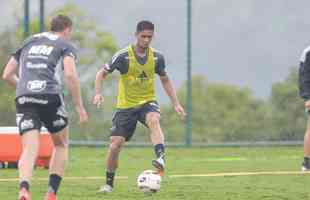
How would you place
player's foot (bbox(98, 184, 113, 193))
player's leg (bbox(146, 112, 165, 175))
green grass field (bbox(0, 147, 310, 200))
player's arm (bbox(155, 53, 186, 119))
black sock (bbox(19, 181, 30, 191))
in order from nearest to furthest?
black sock (bbox(19, 181, 30, 191)) → green grass field (bbox(0, 147, 310, 200)) → player's foot (bbox(98, 184, 113, 193)) → player's leg (bbox(146, 112, 165, 175)) → player's arm (bbox(155, 53, 186, 119))

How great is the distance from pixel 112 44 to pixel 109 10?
768 millimetres

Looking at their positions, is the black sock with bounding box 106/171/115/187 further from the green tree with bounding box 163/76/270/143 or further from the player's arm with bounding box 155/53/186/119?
the green tree with bounding box 163/76/270/143

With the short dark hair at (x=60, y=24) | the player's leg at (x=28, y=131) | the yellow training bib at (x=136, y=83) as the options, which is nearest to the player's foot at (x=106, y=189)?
the yellow training bib at (x=136, y=83)

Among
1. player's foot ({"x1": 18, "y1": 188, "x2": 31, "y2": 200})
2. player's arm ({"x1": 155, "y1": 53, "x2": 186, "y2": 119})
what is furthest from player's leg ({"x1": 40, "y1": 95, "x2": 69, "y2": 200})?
player's arm ({"x1": 155, "y1": 53, "x2": 186, "y2": 119})

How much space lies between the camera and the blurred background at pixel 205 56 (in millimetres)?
22078

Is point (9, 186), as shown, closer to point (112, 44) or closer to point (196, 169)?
point (196, 169)

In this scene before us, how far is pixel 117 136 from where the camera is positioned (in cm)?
1150

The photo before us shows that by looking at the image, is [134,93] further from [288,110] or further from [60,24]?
[288,110]

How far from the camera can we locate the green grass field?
10.7 metres

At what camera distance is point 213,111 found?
23359mm

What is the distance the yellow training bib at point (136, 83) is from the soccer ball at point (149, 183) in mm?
1074

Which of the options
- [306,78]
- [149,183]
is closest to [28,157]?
[149,183]

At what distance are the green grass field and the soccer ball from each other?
0.09 metres

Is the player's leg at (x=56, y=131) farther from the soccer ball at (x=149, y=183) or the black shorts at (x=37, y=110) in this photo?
the soccer ball at (x=149, y=183)
